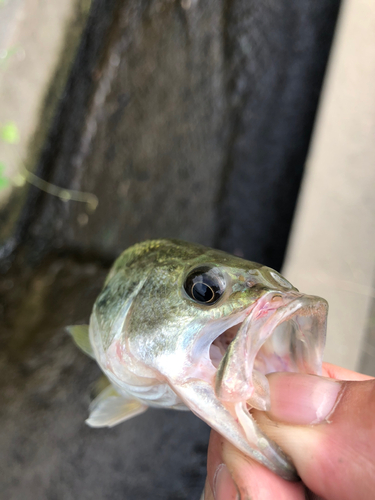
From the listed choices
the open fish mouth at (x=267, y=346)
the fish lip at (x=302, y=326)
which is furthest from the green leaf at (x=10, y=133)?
the fish lip at (x=302, y=326)

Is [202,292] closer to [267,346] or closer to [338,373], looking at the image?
[267,346]

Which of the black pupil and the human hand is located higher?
the black pupil

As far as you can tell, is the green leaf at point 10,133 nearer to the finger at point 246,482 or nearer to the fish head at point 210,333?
the fish head at point 210,333

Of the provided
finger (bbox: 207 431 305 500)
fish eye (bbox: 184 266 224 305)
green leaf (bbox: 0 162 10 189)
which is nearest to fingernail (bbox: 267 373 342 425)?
finger (bbox: 207 431 305 500)

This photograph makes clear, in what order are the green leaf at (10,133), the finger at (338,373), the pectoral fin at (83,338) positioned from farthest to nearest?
the green leaf at (10,133) < the pectoral fin at (83,338) < the finger at (338,373)

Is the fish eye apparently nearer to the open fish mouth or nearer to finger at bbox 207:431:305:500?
the open fish mouth
